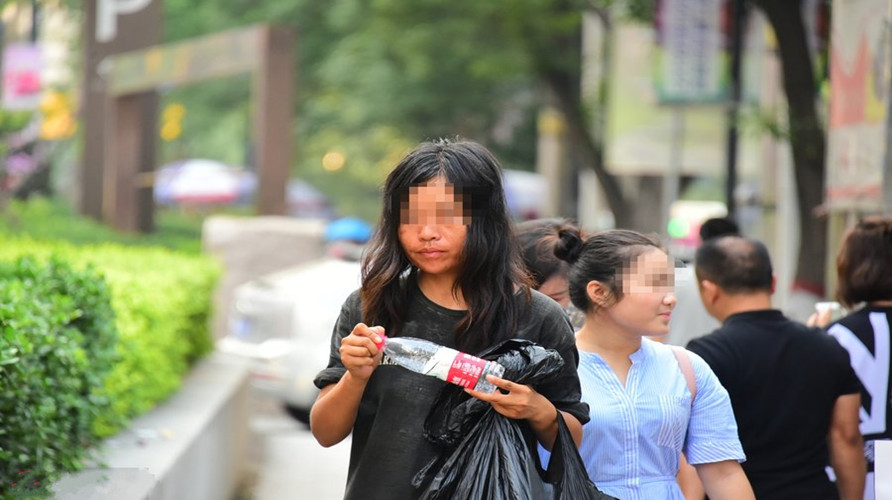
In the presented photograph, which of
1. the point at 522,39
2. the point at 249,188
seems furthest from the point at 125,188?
the point at 249,188

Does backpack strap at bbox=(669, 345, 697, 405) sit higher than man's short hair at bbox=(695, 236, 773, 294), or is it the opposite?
man's short hair at bbox=(695, 236, 773, 294)

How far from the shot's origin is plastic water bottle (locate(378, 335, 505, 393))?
2941 mm

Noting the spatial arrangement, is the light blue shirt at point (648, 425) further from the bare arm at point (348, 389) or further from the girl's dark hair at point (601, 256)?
the bare arm at point (348, 389)

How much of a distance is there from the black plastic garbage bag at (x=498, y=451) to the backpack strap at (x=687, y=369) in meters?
0.65

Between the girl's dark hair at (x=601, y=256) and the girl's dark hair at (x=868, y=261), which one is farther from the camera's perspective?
the girl's dark hair at (x=868, y=261)

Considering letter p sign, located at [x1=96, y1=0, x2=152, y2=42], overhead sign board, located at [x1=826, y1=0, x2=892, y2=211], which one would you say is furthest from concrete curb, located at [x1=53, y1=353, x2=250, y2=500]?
letter p sign, located at [x1=96, y1=0, x2=152, y2=42]

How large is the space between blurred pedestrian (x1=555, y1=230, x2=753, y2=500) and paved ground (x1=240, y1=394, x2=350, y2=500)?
528 centimetres

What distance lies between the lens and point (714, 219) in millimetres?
5969

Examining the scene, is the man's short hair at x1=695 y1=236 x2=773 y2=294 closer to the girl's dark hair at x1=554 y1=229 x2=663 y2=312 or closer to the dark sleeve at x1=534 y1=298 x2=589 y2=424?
the girl's dark hair at x1=554 y1=229 x2=663 y2=312

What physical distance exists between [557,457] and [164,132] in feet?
122

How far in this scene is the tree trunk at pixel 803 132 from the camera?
10.5 m

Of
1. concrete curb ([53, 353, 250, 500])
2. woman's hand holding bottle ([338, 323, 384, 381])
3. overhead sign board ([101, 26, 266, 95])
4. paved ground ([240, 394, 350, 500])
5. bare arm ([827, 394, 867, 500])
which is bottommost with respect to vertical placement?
paved ground ([240, 394, 350, 500])

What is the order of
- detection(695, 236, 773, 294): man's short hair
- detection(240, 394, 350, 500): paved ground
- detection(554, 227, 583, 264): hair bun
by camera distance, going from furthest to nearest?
1. detection(240, 394, 350, 500): paved ground
2. detection(695, 236, 773, 294): man's short hair
3. detection(554, 227, 583, 264): hair bun

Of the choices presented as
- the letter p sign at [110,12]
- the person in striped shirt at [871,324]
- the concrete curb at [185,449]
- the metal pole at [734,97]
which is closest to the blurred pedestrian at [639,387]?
the person in striped shirt at [871,324]
